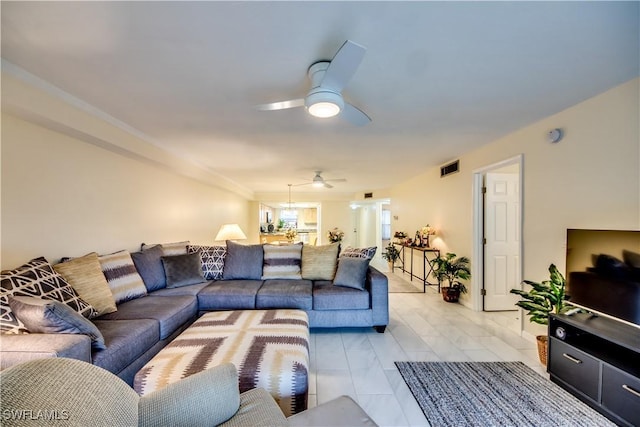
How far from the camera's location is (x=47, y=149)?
2273mm

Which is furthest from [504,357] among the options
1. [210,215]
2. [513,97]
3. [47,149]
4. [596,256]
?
[210,215]

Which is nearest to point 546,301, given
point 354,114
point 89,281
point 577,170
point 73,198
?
point 577,170

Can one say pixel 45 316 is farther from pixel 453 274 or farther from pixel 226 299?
pixel 453 274

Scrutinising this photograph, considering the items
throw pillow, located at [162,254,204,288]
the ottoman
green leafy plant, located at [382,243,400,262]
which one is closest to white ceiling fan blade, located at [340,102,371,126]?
the ottoman

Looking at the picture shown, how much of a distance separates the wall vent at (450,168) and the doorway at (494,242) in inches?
18.2

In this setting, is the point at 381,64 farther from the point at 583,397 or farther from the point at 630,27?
the point at 583,397

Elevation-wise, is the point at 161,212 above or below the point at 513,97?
below

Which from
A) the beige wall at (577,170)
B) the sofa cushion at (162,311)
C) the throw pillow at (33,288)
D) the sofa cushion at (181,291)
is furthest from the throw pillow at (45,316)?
the beige wall at (577,170)

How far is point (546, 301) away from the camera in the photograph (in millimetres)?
2338

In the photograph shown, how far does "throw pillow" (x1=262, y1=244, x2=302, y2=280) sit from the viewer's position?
3.62 meters

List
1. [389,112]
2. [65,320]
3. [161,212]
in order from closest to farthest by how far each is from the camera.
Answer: [65,320]
[389,112]
[161,212]

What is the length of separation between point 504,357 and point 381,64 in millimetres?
2764

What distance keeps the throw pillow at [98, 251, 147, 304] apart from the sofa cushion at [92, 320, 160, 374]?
1.48 feet

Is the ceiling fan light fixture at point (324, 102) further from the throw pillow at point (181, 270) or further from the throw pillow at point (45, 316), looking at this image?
the throw pillow at point (181, 270)
